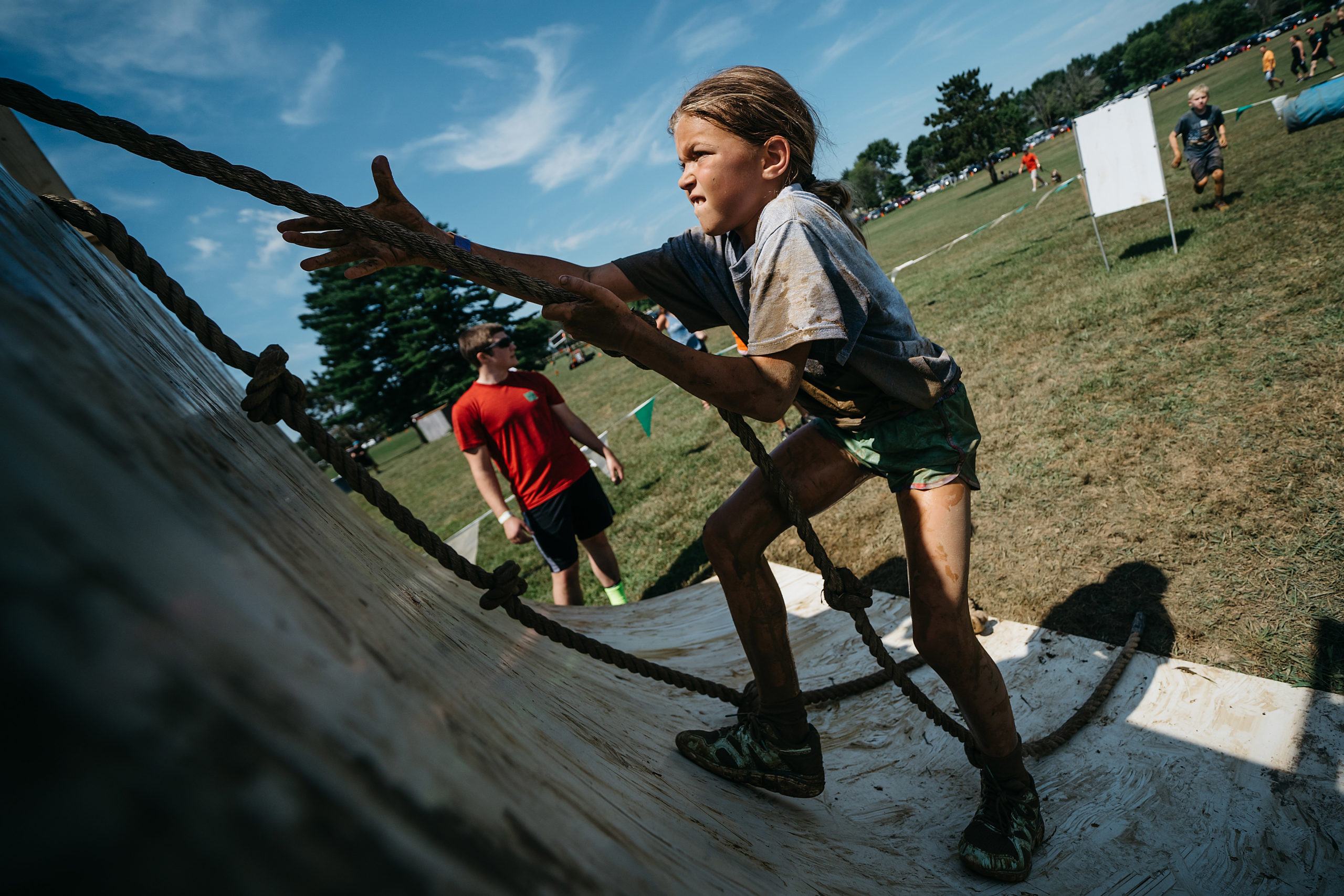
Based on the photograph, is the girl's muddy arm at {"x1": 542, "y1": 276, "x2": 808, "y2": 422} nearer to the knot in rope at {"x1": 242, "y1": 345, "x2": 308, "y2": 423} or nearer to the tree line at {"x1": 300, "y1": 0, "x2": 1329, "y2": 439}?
the knot in rope at {"x1": 242, "y1": 345, "x2": 308, "y2": 423}

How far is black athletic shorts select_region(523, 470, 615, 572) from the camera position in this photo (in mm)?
4750

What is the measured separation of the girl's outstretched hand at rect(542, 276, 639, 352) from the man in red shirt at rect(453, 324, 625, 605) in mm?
3155

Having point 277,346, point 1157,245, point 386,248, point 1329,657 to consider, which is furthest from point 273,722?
point 1157,245

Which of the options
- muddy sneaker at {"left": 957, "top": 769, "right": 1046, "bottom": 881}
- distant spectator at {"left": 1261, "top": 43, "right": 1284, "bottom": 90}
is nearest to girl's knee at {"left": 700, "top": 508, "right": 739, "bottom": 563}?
muddy sneaker at {"left": 957, "top": 769, "right": 1046, "bottom": 881}

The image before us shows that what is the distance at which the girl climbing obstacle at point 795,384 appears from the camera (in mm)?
1591

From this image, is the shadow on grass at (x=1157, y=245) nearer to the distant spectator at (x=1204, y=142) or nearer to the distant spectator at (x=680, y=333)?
the distant spectator at (x=1204, y=142)

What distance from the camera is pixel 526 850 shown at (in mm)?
677

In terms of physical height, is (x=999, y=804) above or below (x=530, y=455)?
below

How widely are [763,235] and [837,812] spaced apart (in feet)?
6.83

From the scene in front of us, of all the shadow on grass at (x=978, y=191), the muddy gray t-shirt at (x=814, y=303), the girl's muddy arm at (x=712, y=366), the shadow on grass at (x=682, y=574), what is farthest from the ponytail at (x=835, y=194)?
the shadow on grass at (x=978, y=191)

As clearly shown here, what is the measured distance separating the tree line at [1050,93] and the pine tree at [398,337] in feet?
105

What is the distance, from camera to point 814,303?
1.55 m

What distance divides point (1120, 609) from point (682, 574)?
A: 3.49 m

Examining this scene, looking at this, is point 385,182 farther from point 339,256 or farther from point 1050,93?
point 1050,93
